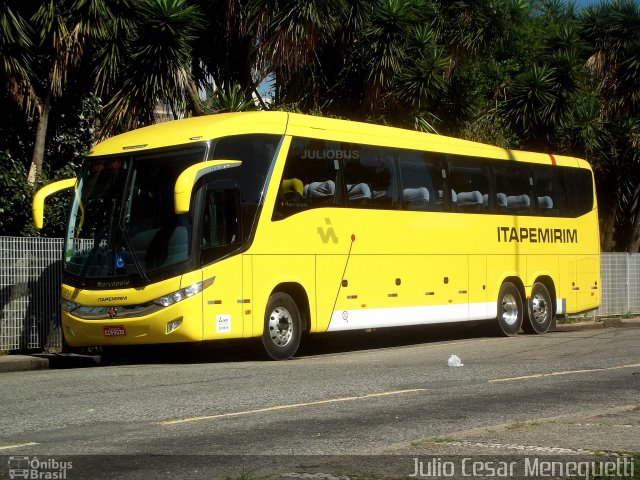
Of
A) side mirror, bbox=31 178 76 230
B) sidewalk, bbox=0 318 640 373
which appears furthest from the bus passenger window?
sidewalk, bbox=0 318 640 373

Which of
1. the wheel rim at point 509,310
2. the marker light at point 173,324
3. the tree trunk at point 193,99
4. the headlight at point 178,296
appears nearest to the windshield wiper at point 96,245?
the headlight at point 178,296

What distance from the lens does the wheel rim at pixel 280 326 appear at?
16625 millimetres

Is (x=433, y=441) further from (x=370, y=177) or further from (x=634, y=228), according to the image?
(x=634, y=228)

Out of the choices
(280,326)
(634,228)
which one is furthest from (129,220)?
(634,228)

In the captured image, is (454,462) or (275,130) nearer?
(454,462)

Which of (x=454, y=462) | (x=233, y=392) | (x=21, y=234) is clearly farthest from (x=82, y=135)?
(x=454, y=462)

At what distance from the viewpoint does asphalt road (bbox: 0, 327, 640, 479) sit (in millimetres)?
7688

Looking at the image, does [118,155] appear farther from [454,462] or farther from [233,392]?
[454,462]

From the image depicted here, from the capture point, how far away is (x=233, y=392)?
11797 millimetres

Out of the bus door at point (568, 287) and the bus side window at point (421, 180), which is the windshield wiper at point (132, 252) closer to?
the bus side window at point (421, 180)

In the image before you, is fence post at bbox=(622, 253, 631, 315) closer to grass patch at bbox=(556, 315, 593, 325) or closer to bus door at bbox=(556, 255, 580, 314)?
grass patch at bbox=(556, 315, 593, 325)

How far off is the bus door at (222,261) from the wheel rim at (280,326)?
76 centimetres

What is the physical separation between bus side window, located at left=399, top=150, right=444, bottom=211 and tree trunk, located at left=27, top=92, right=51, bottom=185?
6.81 meters

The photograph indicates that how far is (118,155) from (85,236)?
1.28 m
